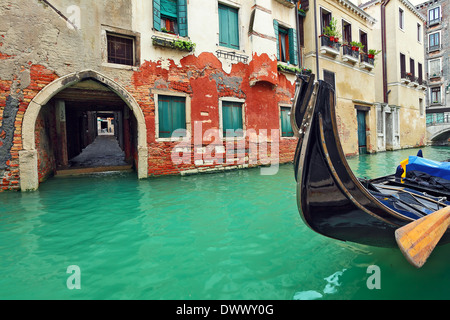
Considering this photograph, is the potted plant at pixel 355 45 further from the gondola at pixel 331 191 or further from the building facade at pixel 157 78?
the gondola at pixel 331 191

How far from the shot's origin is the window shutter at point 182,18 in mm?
6648

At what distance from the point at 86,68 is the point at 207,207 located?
4328 mm

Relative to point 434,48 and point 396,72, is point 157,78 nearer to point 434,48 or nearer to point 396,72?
point 396,72

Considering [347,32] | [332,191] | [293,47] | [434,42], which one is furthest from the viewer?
[434,42]

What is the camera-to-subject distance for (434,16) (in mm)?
23016

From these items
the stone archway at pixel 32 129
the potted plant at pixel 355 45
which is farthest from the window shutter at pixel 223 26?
the potted plant at pixel 355 45

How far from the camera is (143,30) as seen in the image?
6180 mm

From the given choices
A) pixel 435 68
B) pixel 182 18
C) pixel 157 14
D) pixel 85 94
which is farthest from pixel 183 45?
pixel 435 68

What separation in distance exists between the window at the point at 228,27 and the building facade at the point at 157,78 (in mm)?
31

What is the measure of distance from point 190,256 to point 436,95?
96.5ft

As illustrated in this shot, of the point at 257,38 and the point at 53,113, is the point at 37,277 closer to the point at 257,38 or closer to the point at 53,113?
the point at 53,113

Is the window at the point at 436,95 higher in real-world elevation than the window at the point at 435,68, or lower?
lower
